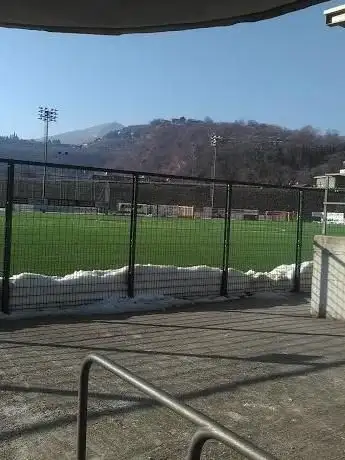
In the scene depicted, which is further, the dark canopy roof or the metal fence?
the metal fence

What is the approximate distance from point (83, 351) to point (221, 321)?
2823 mm

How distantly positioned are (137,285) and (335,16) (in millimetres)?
5689

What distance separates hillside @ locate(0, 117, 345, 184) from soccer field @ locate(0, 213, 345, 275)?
56910 millimetres

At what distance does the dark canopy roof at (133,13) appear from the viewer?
3.51m

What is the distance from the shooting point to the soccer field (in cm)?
1542

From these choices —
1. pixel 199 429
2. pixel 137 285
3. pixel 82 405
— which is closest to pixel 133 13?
pixel 82 405

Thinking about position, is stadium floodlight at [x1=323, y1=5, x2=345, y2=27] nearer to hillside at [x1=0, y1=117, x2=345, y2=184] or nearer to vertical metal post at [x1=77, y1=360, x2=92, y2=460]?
vertical metal post at [x1=77, y1=360, x2=92, y2=460]

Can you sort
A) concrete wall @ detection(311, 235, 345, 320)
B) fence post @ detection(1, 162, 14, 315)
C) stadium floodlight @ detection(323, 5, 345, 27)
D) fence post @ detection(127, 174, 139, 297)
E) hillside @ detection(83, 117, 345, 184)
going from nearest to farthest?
stadium floodlight @ detection(323, 5, 345, 27) < fence post @ detection(1, 162, 14, 315) < concrete wall @ detection(311, 235, 345, 320) < fence post @ detection(127, 174, 139, 297) < hillside @ detection(83, 117, 345, 184)

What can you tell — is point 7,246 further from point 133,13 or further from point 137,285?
point 133,13

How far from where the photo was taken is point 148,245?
861 inches

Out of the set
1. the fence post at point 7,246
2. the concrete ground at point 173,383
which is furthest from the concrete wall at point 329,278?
the fence post at point 7,246

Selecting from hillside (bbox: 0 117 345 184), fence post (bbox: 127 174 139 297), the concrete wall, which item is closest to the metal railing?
fence post (bbox: 127 174 139 297)

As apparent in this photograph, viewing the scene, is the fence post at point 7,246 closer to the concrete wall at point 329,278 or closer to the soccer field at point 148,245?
the soccer field at point 148,245

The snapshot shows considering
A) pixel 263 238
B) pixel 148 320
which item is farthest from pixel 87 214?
pixel 263 238
